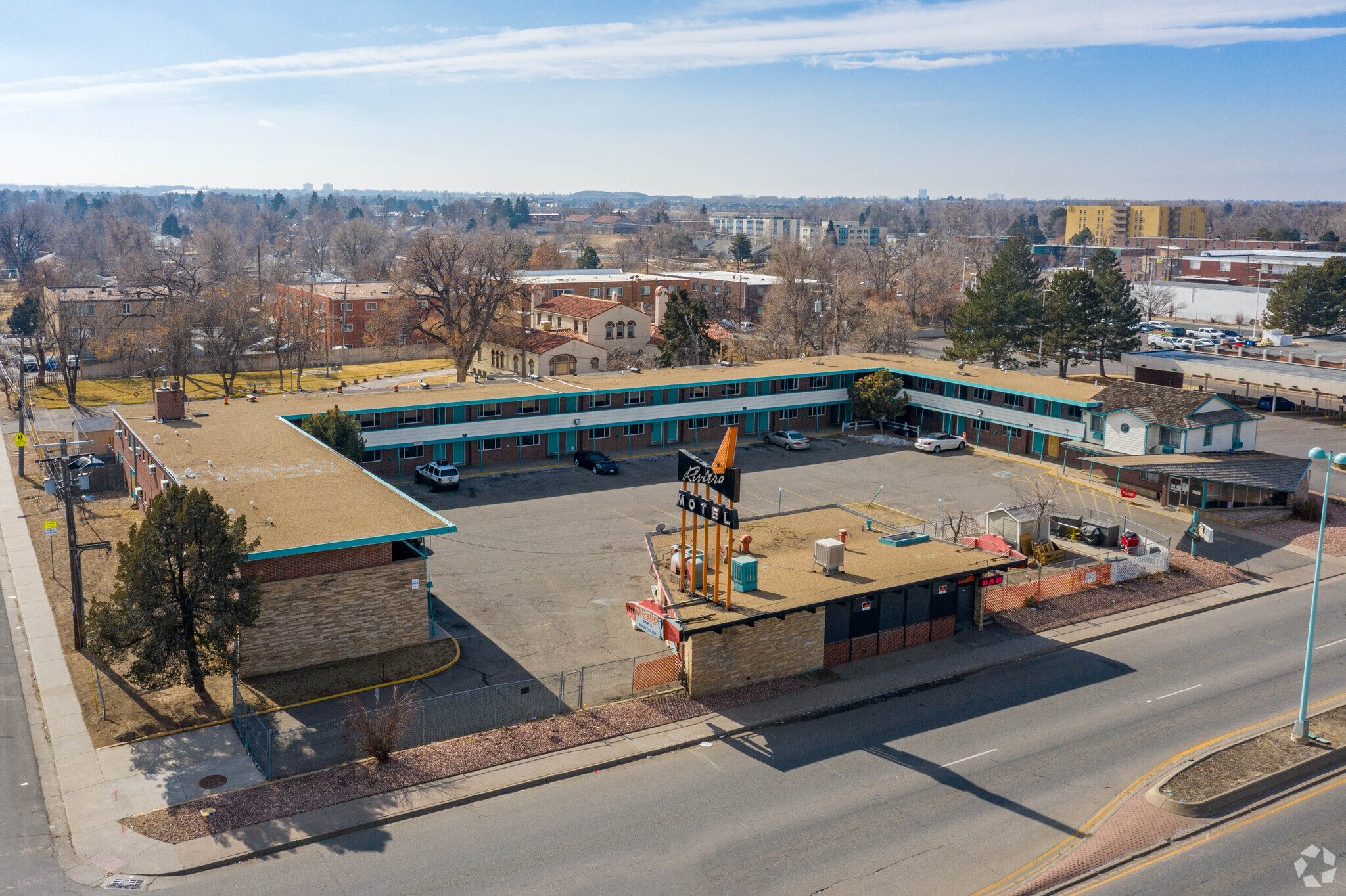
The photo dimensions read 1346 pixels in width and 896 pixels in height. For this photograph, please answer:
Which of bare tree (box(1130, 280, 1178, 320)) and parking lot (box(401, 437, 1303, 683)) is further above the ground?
bare tree (box(1130, 280, 1178, 320))

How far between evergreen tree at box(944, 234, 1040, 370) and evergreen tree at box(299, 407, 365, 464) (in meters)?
48.2

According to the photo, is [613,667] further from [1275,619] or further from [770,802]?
[1275,619]

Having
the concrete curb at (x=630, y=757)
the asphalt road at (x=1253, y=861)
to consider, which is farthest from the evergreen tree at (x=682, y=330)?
the asphalt road at (x=1253, y=861)

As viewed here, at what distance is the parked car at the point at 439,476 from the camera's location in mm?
53500

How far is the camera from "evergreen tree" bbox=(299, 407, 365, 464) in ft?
165

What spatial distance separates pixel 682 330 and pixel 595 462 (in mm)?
28029

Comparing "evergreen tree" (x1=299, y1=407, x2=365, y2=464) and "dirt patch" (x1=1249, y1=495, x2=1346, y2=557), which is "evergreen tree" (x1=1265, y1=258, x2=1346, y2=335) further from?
"evergreen tree" (x1=299, y1=407, x2=365, y2=464)

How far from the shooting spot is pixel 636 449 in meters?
64.2

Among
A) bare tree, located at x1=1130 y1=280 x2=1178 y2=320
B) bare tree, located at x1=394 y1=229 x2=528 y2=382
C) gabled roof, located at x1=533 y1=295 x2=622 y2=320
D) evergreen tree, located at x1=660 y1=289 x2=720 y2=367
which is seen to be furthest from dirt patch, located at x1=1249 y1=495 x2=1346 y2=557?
bare tree, located at x1=1130 y1=280 x2=1178 y2=320

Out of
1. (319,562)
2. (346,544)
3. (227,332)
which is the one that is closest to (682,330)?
(227,332)

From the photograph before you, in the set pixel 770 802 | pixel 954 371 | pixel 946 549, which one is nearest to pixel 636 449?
pixel 954 371

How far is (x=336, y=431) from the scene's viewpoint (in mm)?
A: 50469

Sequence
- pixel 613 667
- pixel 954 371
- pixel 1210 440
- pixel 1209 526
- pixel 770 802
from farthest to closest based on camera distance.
Answer: pixel 954 371 < pixel 1210 440 < pixel 1209 526 < pixel 613 667 < pixel 770 802

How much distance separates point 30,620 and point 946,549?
32918 mm
